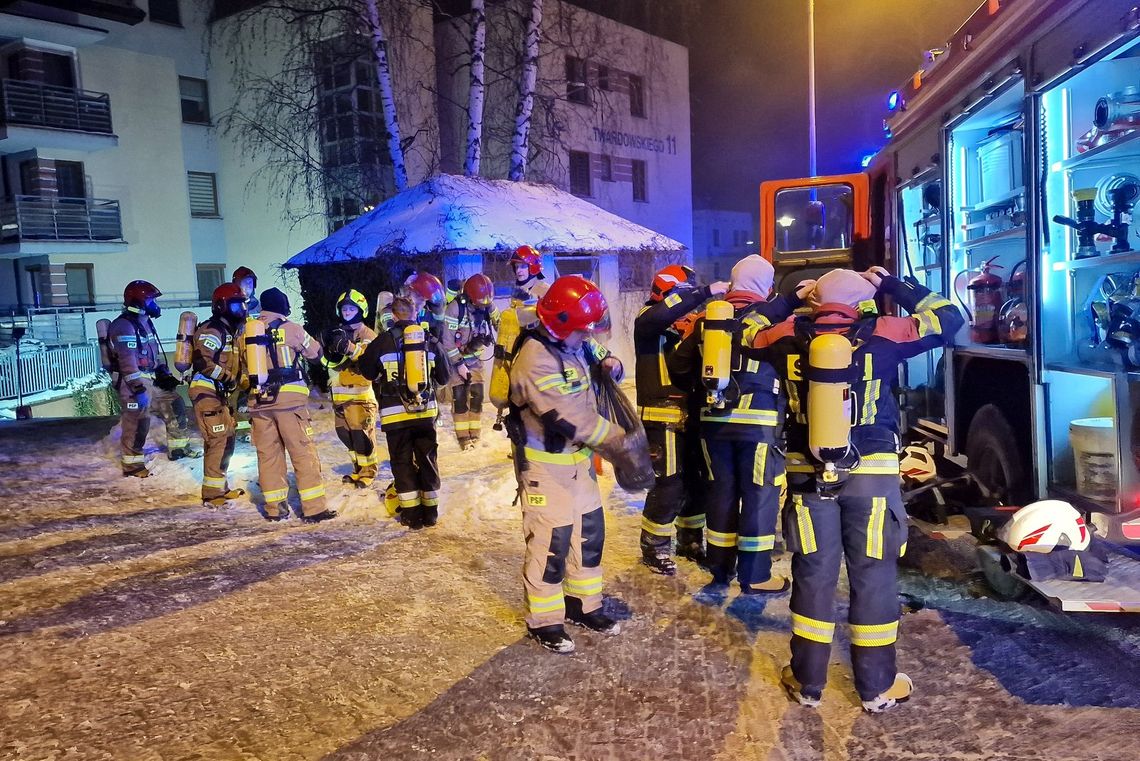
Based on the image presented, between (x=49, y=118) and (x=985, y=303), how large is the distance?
2378 cm

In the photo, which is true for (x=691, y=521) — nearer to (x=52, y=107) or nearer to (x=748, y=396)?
(x=748, y=396)

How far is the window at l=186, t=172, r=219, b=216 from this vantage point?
25.0 metres

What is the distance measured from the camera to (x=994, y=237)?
5293mm

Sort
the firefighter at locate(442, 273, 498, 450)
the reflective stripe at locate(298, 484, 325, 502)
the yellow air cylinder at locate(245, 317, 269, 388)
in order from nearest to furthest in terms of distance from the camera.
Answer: the yellow air cylinder at locate(245, 317, 269, 388)
the reflective stripe at locate(298, 484, 325, 502)
the firefighter at locate(442, 273, 498, 450)

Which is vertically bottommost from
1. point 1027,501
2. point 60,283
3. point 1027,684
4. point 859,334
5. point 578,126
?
point 1027,684

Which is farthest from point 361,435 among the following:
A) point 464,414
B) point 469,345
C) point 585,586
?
point 585,586

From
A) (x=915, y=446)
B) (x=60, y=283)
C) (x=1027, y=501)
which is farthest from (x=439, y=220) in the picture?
(x=60, y=283)

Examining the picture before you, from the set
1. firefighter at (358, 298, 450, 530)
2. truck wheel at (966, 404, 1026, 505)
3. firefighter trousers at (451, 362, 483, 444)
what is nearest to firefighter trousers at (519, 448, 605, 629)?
firefighter at (358, 298, 450, 530)

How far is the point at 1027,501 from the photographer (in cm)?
479

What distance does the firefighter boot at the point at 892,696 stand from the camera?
3.47 metres

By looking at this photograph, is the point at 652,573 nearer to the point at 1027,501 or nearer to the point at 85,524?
the point at 1027,501

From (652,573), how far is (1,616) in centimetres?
387

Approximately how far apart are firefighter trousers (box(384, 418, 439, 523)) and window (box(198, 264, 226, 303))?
21.0m

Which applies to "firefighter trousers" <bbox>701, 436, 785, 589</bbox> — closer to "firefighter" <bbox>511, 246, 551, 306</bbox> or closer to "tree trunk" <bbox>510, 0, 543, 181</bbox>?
"firefighter" <bbox>511, 246, 551, 306</bbox>
